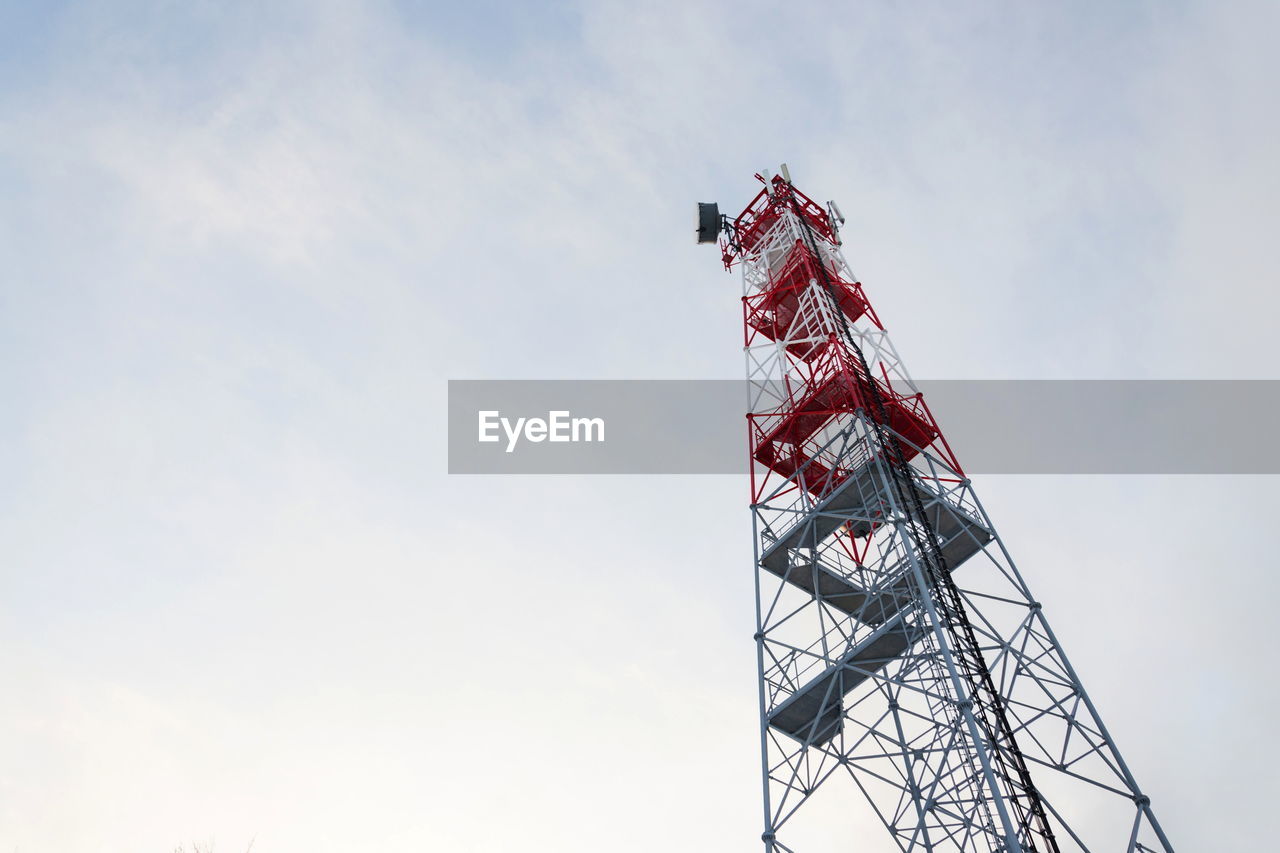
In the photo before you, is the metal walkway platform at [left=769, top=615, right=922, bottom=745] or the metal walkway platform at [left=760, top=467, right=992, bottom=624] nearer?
the metal walkway platform at [left=769, top=615, right=922, bottom=745]

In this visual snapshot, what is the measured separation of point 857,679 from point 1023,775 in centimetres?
670

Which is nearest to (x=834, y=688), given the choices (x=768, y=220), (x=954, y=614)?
(x=954, y=614)

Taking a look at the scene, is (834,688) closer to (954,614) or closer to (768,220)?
(954,614)

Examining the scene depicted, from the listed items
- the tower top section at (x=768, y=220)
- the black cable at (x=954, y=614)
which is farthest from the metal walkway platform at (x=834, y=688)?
the tower top section at (x=768, y=220)

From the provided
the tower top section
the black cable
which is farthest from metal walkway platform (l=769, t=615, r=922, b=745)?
the tower top section

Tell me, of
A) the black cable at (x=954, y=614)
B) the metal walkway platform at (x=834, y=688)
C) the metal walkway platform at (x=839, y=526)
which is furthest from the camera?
the metal walkway platform at (x=839, y=526)

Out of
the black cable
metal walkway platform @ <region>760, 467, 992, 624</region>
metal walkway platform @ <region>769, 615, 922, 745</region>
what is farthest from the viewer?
metal walkway platform @ <region>760, 467, 992, 624</region>

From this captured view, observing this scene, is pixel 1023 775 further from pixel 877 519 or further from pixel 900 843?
pixel 877 519

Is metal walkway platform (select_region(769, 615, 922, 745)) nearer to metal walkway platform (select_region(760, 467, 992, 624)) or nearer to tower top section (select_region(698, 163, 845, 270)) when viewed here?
metal walkway platform (select_region(760, 467, 992, 624))

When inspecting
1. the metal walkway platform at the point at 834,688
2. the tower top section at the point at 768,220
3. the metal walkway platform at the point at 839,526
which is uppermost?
the tower top section at the point at 768,220

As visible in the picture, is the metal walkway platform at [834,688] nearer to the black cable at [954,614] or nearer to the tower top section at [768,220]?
the black cable at [954,614]

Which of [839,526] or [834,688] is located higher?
[839,526]

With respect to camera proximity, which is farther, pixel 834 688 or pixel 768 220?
pixel 768 220

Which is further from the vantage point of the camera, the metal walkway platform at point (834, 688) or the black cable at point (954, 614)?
the metal walkway platform at point (834, 688)
